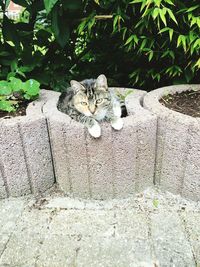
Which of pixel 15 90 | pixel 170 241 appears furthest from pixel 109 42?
pixel 170 241

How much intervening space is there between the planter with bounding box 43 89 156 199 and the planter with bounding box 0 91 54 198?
0.07 meters

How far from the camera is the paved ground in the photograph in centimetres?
197

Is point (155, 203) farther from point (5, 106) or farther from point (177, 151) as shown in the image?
point (5, 106)

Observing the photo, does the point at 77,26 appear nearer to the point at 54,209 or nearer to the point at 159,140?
the point at 159,140

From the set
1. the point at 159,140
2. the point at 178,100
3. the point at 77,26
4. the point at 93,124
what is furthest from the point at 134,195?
the point at 77,26

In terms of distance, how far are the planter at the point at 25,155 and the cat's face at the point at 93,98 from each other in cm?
32

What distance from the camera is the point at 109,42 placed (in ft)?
11.0

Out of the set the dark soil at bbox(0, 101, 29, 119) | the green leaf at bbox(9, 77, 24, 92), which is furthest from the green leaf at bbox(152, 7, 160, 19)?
the dark soil at bbox(0, 101, 29, 119)

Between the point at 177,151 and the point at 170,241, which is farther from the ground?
the point at 177,151

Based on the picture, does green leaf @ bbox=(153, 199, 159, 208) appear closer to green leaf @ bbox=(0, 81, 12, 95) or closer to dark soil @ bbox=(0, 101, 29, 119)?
A: dark soil @ bbox=(0, 101, 29, 119)

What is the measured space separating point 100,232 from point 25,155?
80 cm

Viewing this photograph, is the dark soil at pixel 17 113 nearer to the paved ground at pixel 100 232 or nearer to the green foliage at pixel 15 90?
the green foliage at pixel 15 90

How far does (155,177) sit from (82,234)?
2.57ft

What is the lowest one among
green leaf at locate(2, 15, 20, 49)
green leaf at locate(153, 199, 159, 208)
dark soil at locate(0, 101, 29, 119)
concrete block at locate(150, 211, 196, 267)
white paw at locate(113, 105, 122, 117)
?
green leaf at locate(153, 199, 159, 208)
